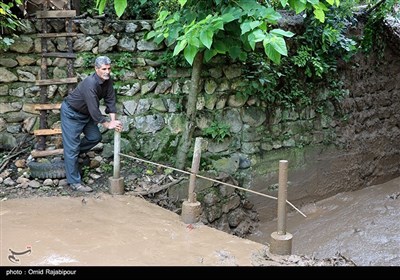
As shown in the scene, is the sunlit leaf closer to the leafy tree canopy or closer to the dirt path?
the leafy tree canopy

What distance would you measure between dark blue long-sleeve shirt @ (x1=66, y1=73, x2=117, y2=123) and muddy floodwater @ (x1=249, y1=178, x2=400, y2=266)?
8.99 feet

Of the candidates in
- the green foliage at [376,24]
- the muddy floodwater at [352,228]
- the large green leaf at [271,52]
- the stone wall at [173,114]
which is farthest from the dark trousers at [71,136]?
the green foliage at [376,24]

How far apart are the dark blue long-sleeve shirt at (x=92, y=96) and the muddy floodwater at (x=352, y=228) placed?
2.74m

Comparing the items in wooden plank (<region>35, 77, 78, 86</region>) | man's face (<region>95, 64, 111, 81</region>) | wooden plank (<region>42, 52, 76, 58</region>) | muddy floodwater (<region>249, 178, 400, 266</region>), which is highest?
wooden plank (<region>42, 52, 76, 58</region>)

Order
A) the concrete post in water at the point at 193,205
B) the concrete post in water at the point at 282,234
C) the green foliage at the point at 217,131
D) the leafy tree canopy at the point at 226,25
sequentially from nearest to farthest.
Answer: the concrete post in water at the point at 282,234
the leafy tree canopy at the point at 226,25
the concrete post in water at the point at 193,205
the green foliage at the point at 217,131

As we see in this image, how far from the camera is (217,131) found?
223 inches

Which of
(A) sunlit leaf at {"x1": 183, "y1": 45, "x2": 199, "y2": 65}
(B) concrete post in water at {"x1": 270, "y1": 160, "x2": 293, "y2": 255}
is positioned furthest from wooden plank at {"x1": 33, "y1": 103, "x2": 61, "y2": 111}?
(B) concrete post in water at {"x1": 270, "y1": 160, "x2": 293, "y2": 255}

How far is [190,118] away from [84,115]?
4.48 feet

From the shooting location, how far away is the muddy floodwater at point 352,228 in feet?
15.5

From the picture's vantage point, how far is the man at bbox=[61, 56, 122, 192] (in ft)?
15.1

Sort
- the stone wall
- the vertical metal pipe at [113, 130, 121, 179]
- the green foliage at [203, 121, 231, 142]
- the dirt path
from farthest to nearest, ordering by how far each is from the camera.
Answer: the green foliage at [203, 121, 231, 142], the stone wall, the vertical metal pipe at [113, 130, 121, 179], the dirt path

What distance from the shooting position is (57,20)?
5223 mm

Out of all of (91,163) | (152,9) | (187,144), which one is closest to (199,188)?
(187,144)

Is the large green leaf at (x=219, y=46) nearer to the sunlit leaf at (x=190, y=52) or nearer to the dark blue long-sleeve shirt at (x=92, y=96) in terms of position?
the sunlit leaf at (x=190, y=52)
